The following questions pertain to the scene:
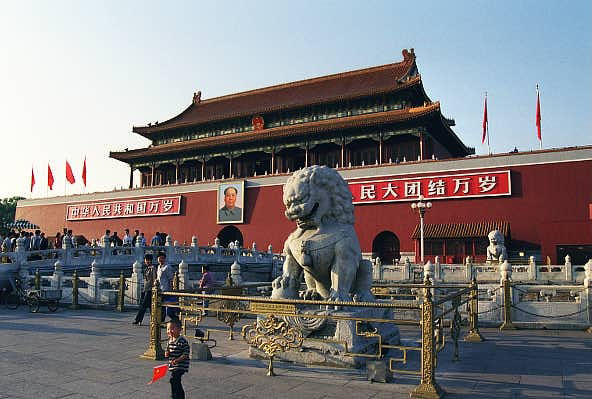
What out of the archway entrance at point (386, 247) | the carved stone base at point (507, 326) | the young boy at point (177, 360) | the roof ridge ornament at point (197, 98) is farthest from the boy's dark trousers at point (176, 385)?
the roof ridge ornament at point (197, 98)

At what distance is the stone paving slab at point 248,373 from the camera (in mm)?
4105

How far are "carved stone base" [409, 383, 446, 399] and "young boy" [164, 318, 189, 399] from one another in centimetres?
183

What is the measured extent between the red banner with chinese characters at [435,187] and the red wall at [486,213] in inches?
10.1

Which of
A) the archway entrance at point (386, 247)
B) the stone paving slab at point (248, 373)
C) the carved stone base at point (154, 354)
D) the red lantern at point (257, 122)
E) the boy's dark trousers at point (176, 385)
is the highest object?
the red lantern at point (257, 122)

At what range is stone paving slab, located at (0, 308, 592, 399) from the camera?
411 centimetres

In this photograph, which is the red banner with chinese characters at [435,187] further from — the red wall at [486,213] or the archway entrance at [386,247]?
the archway entrance at [386,247]

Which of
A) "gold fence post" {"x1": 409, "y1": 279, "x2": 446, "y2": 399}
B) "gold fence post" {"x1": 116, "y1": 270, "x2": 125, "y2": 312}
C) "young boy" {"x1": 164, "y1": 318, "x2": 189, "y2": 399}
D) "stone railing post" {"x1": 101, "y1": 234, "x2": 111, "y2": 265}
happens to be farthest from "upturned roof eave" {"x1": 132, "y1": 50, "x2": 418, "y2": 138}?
"young boy" {"x1": 164, "y1": 318, "x2": 189, "y2": 399}

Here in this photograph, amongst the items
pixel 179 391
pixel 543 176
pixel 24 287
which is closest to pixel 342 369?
pixel 179 391

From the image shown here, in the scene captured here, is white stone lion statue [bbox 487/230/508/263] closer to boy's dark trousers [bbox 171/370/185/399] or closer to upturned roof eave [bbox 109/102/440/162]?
upturned roof eave [bbox 109/102/440/162]

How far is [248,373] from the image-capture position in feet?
15.7

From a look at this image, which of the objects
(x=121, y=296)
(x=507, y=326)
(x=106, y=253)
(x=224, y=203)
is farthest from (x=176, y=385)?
(x=224, y=203)

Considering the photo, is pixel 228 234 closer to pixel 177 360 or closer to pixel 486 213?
A: pixel 486 213

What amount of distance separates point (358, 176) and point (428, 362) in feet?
57.2

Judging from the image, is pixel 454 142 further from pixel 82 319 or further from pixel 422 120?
pixel 82 319
